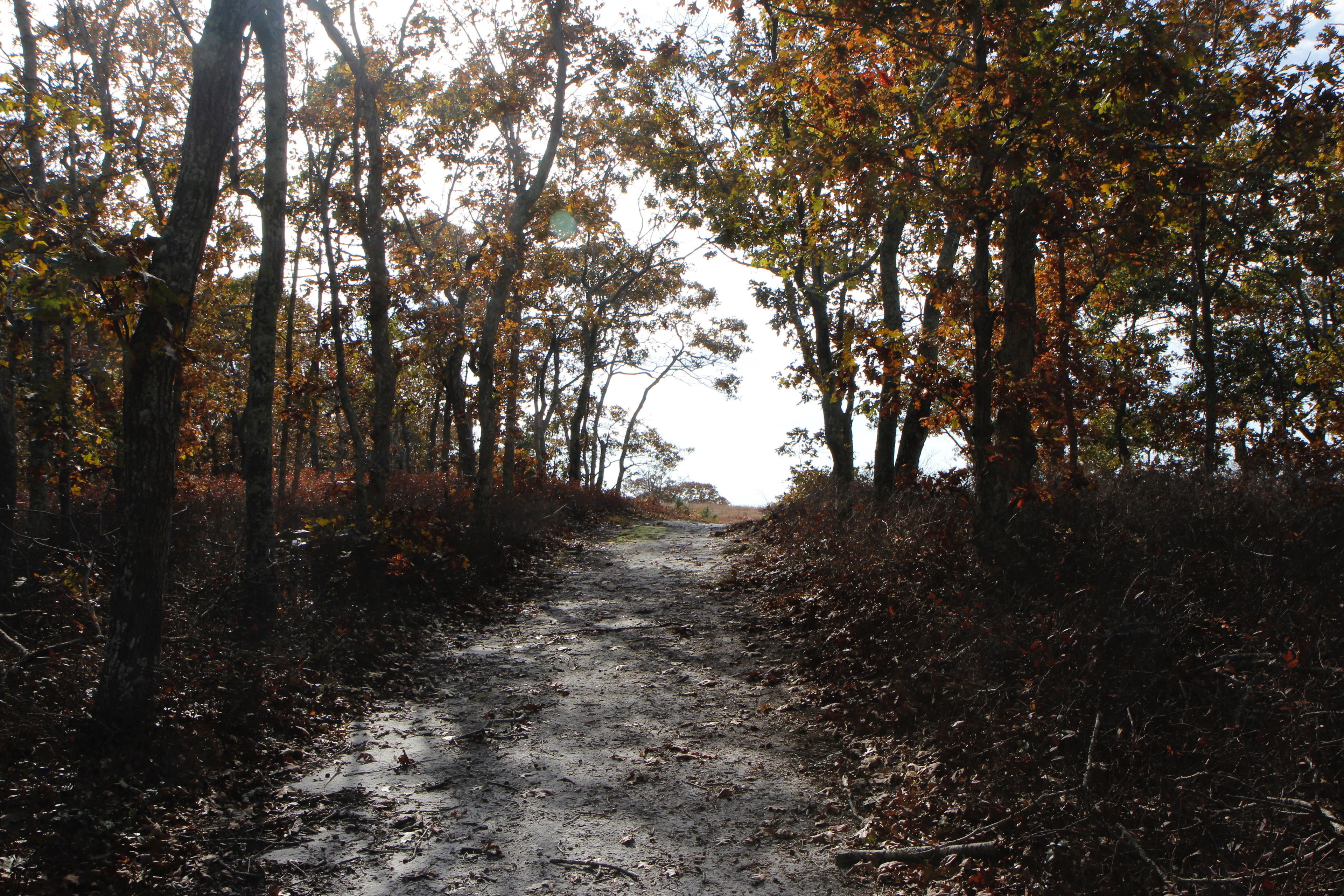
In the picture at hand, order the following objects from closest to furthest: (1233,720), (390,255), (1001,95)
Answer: (1233,720) < (1001,95) < (390,255)

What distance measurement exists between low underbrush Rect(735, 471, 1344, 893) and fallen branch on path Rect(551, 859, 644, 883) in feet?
4.53

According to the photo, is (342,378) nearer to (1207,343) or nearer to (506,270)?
(506,270)

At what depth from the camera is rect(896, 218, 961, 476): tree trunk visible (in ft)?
28.1

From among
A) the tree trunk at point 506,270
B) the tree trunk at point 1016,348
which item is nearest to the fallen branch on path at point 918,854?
the tree trunk at point 1016,348

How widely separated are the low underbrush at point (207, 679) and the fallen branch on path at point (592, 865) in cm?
174

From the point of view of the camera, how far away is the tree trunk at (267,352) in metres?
8.80

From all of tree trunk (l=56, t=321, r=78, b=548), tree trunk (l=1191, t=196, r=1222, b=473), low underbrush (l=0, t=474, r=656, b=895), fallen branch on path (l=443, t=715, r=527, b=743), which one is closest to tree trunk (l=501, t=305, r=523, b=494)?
low underbrush (l=0, t=474, r=656, b=895)

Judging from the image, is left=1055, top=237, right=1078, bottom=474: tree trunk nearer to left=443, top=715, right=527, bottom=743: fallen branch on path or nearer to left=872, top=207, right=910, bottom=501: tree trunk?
left=872, top=207, right=910, bottom=501: tree trunk

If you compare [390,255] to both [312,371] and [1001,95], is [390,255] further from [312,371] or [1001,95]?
[1001,95]

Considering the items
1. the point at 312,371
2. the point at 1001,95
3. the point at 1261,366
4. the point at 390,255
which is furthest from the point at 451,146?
the point at 1261,366

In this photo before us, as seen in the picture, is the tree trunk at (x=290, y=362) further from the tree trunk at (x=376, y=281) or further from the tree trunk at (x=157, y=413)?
the tree trunk at (x=157, y=413)

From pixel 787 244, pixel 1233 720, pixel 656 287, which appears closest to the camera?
pixel 1233 720

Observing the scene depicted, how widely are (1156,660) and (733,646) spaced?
4.87 metres

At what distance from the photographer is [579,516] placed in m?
23.0
